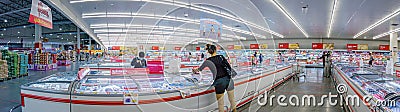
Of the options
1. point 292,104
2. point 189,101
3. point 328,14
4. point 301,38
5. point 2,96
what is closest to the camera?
point 189,101

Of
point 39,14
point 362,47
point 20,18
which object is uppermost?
point 20,18

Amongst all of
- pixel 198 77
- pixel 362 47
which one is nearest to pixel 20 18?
pixel 198 77

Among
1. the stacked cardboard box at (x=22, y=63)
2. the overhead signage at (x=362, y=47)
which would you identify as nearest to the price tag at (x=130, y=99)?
the stacked cardboard box at (x=22, y=63)

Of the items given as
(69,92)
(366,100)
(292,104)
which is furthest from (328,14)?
(69,92)

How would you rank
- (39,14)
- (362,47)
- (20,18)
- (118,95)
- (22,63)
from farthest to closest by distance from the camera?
(20,18), (362,47), (22,63), (39,14), (118,95)

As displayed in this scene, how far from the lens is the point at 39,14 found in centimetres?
651

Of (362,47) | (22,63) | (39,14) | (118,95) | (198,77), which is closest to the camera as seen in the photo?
(118,95)

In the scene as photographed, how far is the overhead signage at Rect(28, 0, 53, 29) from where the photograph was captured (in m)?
6.07

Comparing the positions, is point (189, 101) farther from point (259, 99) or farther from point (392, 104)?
point (259, 99)

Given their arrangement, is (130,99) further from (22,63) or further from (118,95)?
(22,63)

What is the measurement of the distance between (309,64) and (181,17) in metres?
16.6

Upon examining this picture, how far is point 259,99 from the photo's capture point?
19.3 ft

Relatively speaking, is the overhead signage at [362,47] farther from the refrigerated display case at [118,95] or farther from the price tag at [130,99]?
the price tag at [130,99]

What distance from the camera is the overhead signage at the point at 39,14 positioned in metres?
6.07
